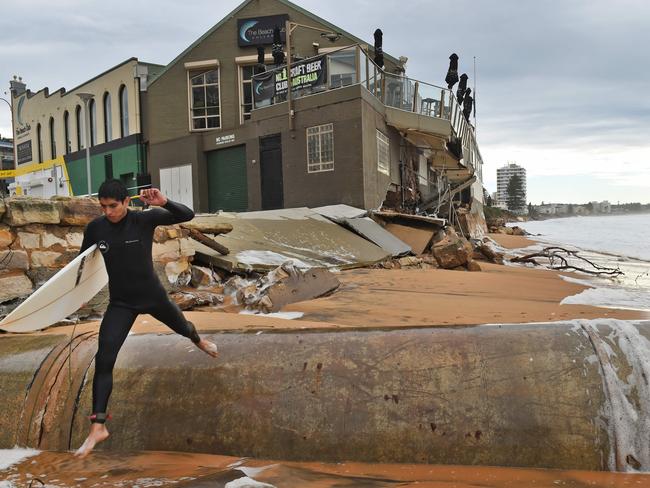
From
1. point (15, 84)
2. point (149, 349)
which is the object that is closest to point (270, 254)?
point (149, 349)

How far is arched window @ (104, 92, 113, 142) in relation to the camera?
93.1 feet

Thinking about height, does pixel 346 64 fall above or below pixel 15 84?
below

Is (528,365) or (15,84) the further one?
(15,84)

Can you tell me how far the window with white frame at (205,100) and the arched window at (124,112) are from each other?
4.86 meters

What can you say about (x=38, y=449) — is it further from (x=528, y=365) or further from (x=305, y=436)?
(x=528, y=365)

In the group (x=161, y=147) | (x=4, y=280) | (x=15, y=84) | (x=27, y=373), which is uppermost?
(x=15, y=84)

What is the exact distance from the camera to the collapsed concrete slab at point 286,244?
8.68m

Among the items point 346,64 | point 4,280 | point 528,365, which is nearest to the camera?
point 528,365

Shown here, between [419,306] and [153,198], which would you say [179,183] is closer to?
[419,306]

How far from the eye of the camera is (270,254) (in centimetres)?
949

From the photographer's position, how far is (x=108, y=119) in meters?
28.8

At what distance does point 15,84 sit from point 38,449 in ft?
151

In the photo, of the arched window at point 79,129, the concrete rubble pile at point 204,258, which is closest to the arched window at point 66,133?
the arched window at point 79,129

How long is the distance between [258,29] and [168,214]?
2159 cm
